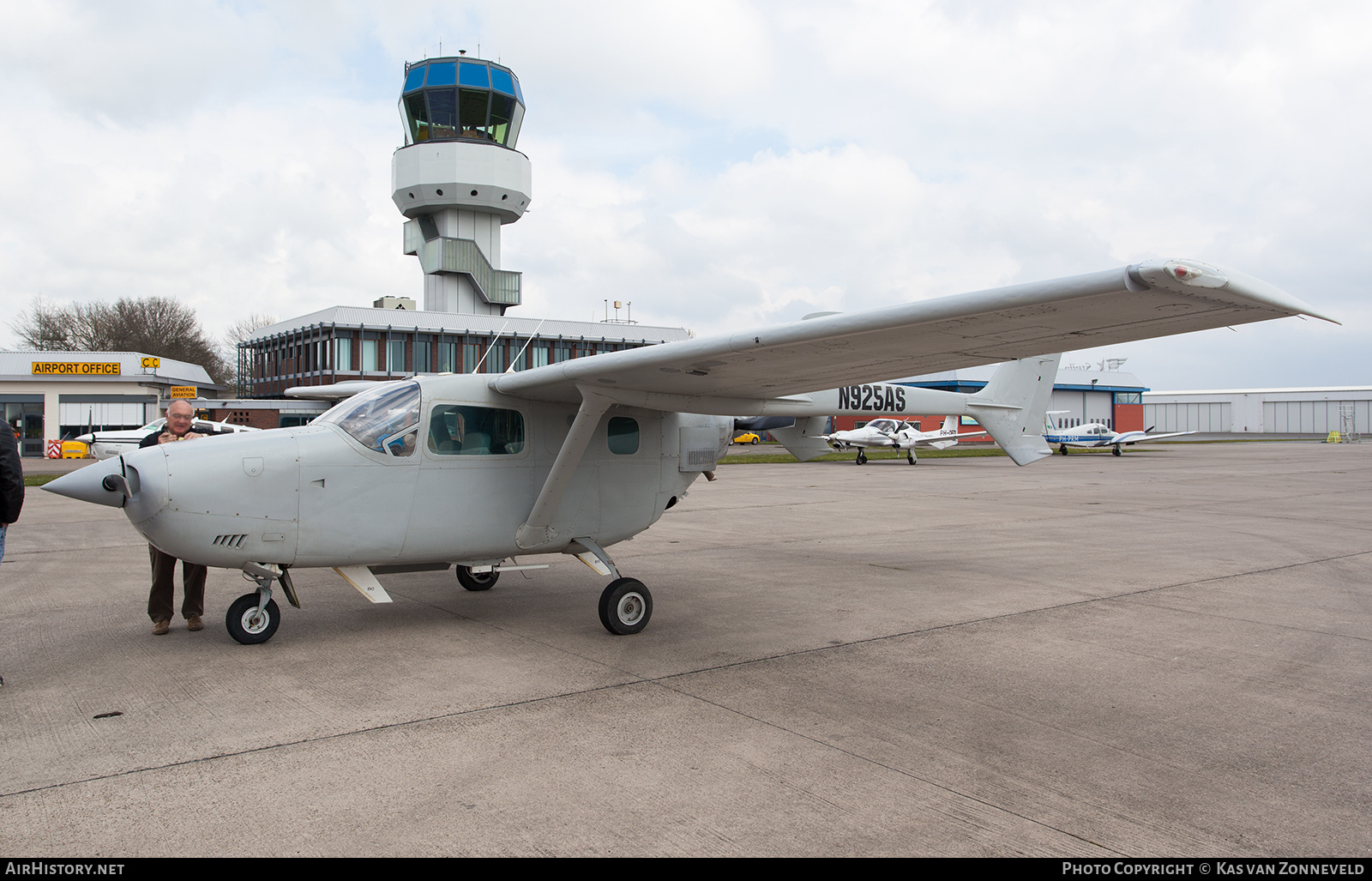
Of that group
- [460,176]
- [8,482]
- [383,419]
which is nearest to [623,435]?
[383,419]

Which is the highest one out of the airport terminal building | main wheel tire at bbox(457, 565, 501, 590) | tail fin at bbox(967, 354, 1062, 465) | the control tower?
the control tower

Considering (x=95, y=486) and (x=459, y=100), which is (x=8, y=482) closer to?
(x=95, y=486)

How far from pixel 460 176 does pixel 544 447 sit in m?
43.5

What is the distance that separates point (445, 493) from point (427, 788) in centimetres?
321

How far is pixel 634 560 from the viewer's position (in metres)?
10.7

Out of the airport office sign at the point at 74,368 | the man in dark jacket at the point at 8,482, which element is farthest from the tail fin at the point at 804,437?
the airport office sign at the point at 74,368

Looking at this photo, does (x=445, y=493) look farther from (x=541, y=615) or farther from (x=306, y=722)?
(x=306, y=722)

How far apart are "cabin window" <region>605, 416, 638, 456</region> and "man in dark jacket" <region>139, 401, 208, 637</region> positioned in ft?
10.7

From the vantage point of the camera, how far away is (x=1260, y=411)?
97438 millimetres

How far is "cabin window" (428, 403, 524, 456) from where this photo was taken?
670 centimetres

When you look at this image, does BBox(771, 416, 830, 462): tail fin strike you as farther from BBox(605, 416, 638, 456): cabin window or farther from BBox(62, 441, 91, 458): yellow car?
BBox(62, 441, 91, 458): yellow car

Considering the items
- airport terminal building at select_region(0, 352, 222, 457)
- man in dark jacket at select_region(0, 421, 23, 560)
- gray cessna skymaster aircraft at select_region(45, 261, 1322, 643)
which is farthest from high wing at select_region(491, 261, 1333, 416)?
airport terminal building at select_region(0, 352, 222, 457)

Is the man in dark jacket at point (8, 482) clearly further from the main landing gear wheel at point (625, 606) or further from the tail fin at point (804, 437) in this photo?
the tail fin at point (804, 437)

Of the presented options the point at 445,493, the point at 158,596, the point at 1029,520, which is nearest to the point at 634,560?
the point at 445,493
